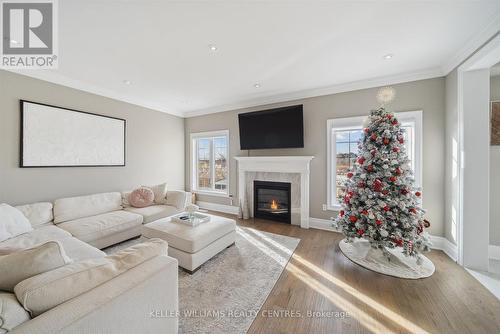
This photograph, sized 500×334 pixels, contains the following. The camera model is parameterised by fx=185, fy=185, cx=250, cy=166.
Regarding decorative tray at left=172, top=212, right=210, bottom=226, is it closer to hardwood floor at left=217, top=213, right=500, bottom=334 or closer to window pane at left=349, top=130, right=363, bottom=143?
hardwood floor at left=217, top=213, right=500, bottom=334

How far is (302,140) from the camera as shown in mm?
3658

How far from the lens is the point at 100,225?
8.45 feet

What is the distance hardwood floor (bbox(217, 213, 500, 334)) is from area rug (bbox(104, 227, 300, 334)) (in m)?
0.12

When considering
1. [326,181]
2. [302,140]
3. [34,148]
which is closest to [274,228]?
[326,181]

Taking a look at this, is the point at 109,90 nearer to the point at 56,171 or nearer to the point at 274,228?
the point at 56,171

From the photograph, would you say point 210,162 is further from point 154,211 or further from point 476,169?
point 476,169

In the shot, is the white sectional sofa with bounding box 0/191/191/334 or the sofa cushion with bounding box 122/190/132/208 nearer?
the white sectional sofa with bounding box 0/191/191/334

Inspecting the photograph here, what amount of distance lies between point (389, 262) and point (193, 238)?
8.09 feet

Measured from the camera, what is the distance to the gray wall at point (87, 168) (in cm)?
261

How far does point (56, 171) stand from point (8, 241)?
1.48 meters

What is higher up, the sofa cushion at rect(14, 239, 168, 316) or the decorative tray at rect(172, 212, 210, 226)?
the sofa cushion at rect(14, 239, 168, 316)

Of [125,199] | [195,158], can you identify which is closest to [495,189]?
[195,158]

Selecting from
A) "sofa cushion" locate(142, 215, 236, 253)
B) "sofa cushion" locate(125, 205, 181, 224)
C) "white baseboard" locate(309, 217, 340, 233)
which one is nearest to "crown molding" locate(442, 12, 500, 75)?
"white baseboard" locate(309, 217, 340, 233)

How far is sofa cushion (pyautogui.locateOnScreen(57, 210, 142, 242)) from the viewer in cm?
241
